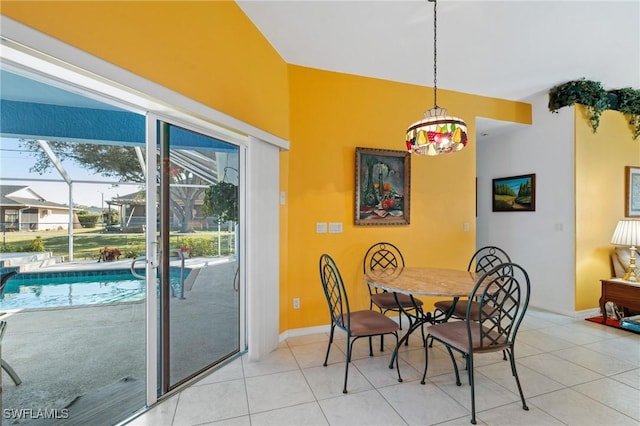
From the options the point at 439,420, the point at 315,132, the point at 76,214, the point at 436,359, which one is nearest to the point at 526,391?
the point at 436,359

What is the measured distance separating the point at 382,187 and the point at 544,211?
2517mm

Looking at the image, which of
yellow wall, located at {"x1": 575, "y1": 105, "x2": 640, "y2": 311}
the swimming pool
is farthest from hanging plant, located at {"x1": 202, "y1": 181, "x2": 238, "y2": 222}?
yellow wall, located at {"x1": 575, "y1": 105, "x2": 640, "y2": 311}

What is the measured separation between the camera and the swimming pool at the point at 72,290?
246cm

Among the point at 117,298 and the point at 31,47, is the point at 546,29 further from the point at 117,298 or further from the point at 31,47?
the point at 117,298

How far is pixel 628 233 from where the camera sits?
3.37 metres

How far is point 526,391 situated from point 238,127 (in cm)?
304

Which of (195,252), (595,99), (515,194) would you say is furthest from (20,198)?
(595,99)

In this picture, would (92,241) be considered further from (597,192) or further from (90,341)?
(597,192)

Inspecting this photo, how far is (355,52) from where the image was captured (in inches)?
114

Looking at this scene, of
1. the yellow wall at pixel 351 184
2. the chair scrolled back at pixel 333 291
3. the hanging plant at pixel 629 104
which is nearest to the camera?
the chair scrolled back at pixel 333 291

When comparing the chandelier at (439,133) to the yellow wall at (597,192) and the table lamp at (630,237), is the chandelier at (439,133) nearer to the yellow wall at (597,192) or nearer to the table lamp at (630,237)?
the yellow wall at (597,192)

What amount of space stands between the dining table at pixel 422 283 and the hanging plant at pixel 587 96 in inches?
116

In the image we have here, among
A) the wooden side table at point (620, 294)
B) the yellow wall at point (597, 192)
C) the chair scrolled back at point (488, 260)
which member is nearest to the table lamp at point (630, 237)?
the wooden side table at point (620, 294)

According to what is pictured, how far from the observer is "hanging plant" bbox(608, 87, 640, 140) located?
12.8 feet
